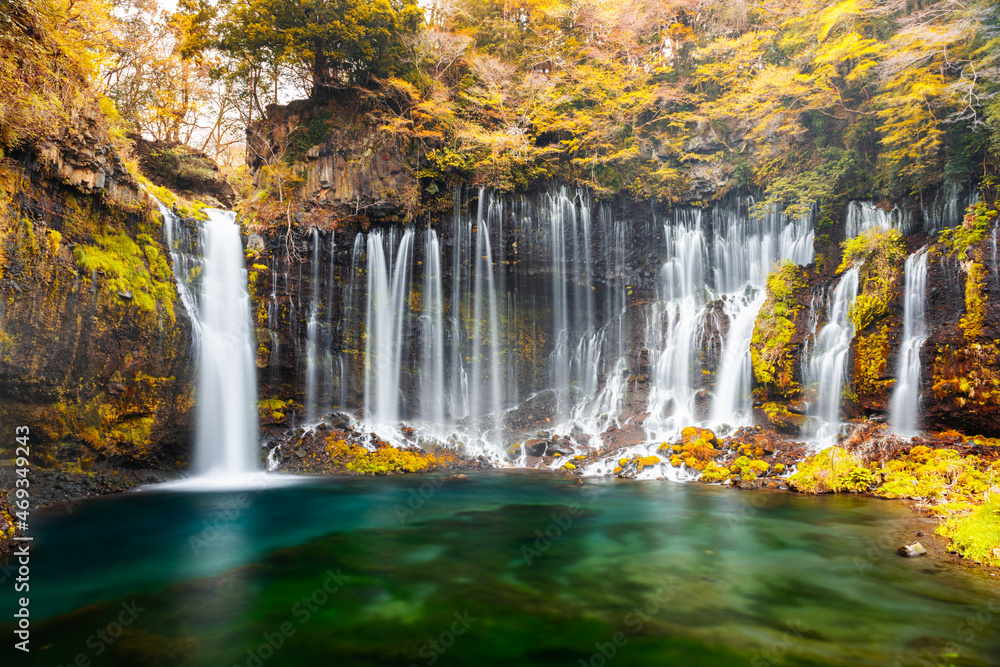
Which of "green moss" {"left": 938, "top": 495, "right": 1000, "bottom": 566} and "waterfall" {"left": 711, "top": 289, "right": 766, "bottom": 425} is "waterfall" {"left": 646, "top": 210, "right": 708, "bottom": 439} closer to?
"waterfall" {"left": 711, "top": 289, "right": 766, "bottom": 425}

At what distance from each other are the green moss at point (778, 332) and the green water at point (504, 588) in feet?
17.3

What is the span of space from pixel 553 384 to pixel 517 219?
6906 millimetres

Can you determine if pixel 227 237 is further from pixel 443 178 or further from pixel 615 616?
pixel 615 616

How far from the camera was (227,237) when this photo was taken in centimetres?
1620

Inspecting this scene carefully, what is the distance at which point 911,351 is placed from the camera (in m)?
12.9

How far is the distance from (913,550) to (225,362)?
16814 millimetres

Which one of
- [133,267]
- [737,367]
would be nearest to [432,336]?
[133,267]

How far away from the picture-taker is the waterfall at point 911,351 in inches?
Answer: 492

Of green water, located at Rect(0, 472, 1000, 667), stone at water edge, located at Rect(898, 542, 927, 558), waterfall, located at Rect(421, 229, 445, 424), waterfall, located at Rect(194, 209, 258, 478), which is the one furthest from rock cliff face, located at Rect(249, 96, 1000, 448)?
stone at water edge, located at Rect(898, 542, 927, 558)

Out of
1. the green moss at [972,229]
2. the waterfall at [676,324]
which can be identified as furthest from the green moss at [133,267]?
the green moss at [972,229]

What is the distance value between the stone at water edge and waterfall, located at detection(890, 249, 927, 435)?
6801 millimetres

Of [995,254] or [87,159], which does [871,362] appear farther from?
[87,159]

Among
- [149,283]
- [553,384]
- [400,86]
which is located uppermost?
[400,86]

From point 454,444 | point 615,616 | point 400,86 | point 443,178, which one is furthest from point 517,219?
point 615,616
